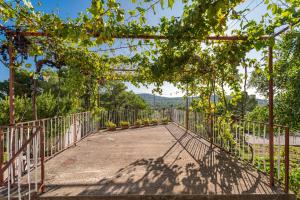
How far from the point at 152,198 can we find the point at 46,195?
1259 millimetres

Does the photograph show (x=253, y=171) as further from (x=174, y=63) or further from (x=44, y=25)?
(x=44, y=25)

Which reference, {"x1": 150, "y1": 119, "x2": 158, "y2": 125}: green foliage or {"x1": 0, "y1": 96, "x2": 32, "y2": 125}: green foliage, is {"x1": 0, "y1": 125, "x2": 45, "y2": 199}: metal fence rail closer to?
{"x1": 150, "y1": 119, "x2": 158, "y2": 125}: green foliage

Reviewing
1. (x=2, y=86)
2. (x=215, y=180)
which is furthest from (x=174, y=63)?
(x=2, y=86)

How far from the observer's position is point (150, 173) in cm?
359

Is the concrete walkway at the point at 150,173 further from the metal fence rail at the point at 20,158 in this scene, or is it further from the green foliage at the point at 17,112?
the green foliage at the point at 17,112

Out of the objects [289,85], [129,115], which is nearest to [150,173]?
[129,115]

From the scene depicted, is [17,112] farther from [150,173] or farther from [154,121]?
[150,173]

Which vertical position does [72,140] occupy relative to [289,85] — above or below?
below

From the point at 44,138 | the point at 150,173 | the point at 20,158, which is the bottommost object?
the point at 150,173

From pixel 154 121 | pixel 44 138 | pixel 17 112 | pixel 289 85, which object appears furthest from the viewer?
pixel 17 112

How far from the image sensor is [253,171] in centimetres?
369

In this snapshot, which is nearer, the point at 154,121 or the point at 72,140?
the point at 72,140

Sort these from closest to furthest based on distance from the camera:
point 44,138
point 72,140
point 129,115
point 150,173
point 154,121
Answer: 1. point 150,173
2. point 44,138
3. point 72,140
4. point 129,115
5. point 154,121

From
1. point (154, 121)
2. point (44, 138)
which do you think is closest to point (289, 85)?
point (154, 121)
